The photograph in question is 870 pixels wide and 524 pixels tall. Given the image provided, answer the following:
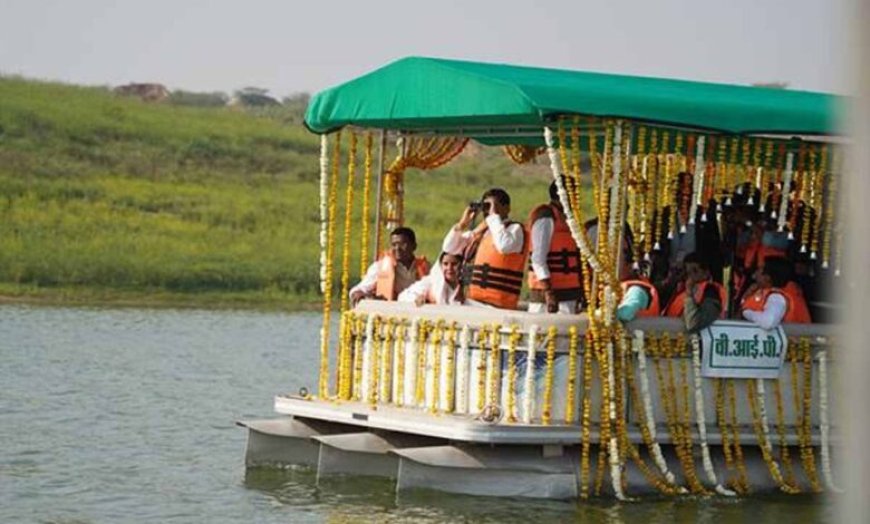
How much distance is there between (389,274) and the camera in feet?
36.2

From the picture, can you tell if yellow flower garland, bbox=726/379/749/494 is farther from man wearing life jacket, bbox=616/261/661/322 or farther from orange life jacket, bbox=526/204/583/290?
orange life jacket, bbox=526/204/583/290

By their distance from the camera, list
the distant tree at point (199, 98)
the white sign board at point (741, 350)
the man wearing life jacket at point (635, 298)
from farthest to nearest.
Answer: the distant tree at point (199, 98)
the white sign board at point (741, 350)
the man wearing life jacket at point (635, 298)

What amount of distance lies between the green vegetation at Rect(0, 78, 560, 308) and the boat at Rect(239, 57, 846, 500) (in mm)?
18264

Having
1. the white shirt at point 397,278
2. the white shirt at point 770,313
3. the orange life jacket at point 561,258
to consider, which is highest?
the orange life jacket at point 561,258

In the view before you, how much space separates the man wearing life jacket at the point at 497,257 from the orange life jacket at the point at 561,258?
12cm

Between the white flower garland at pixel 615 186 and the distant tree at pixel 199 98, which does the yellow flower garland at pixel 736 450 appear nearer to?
the white flower garland at pixel 615 186

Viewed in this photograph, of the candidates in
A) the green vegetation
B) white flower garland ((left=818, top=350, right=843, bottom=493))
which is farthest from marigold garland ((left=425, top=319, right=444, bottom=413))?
the green vegetation

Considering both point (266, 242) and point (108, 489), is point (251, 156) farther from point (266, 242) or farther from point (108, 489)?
point (108, 489)

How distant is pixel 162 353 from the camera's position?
818 inches

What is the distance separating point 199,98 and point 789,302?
49242mm

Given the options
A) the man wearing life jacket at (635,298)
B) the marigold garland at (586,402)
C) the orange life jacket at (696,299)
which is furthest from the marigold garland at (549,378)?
the orange life jacket at (696,299)

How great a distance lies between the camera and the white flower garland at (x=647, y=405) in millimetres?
9539

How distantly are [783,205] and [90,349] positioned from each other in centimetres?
1191

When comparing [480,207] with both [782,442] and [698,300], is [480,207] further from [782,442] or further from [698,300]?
[782,442]
